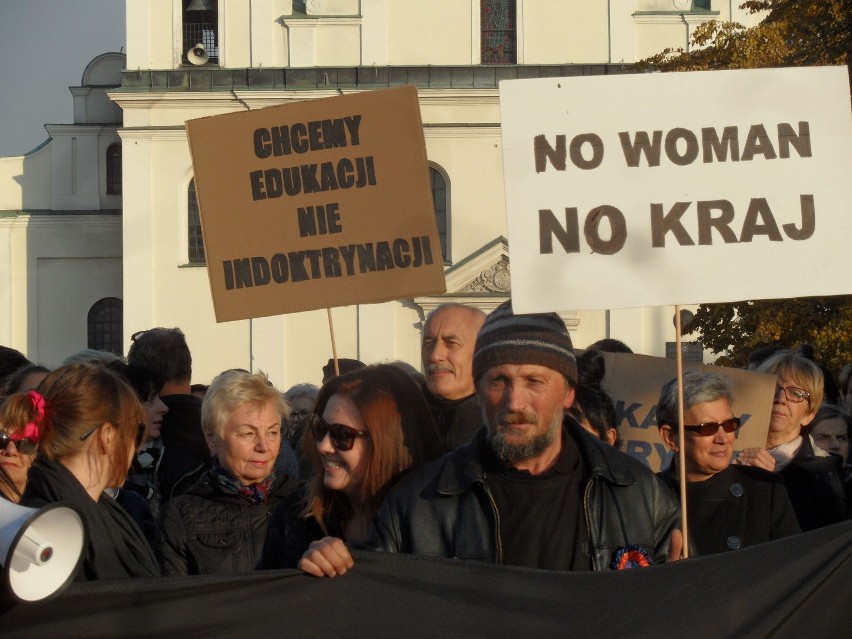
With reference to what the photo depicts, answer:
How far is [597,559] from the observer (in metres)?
3.65

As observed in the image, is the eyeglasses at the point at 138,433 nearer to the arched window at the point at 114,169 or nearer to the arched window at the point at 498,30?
the arched window at the point at 498,30

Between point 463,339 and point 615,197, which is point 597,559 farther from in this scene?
point 463,339

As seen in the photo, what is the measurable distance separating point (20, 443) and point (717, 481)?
7.04 ft

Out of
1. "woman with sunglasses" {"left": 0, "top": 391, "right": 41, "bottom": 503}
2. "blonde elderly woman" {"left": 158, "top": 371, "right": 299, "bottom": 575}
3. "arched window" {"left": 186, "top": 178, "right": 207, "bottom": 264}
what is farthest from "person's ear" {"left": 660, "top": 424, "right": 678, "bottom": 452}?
"arched window" {"left": 186, "top": 178, "right": 207, "bottom": 264}

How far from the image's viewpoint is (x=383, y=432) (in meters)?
4.01

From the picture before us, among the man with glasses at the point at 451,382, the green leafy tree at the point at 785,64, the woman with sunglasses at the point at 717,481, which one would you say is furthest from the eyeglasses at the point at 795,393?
the green leafy tree at the point at 785,64

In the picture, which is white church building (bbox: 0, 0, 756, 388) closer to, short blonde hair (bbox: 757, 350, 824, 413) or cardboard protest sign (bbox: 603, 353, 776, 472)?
cardboard protest sign (bbox: 603, 353, 776, 472)

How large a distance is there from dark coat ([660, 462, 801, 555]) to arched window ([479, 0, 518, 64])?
27073 mm

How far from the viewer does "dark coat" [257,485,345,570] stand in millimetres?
4066

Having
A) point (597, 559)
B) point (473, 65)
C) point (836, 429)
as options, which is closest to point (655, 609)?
point (597, 559)

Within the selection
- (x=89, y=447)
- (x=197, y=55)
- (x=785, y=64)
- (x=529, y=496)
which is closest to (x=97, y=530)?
(x=89, y=447)

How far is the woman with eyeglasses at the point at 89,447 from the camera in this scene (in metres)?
3.74

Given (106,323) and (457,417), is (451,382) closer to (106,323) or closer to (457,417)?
(457,417)

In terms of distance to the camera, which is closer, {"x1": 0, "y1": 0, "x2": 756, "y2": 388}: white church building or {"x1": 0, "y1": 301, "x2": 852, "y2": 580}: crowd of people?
{"x1": 0, "y1": 301, "x2": 852, "y2": 580}: crowd of people
